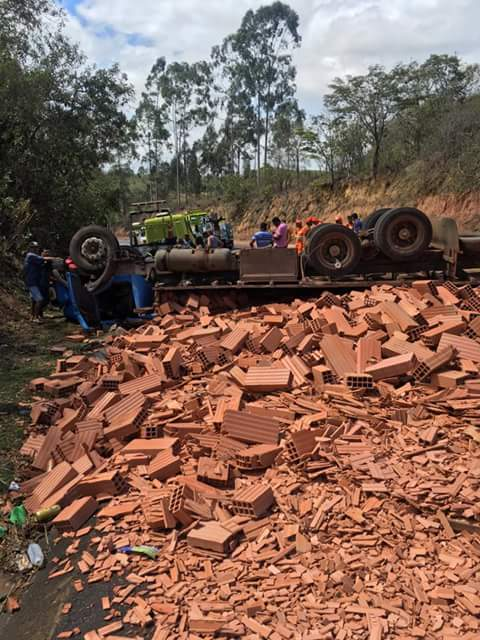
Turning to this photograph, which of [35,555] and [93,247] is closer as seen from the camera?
[35,555]

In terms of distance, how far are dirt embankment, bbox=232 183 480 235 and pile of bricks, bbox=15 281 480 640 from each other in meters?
16.2

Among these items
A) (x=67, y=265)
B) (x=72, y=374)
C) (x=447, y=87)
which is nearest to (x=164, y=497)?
(x=72, y=374)

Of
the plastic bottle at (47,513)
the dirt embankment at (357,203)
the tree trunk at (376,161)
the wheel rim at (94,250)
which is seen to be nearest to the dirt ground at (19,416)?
the plastic bottle at (47,513)

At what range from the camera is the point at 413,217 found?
8.98 meters

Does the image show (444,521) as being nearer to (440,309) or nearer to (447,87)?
(440,309)

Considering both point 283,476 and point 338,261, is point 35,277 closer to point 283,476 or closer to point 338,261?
point 338,261

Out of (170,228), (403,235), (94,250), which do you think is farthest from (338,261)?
(170,228)

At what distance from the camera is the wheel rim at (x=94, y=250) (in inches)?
425

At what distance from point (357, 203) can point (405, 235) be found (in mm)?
20482

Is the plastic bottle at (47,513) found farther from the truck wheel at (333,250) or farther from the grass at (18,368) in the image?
the truck wheel at (333,250)

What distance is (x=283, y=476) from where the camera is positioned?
13.7 feet

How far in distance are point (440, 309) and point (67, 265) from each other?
7574 mm

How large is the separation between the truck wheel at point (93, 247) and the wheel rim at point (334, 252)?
4.19 metres

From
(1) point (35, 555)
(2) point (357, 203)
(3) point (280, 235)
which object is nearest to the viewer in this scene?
(1) point (35, 555)
